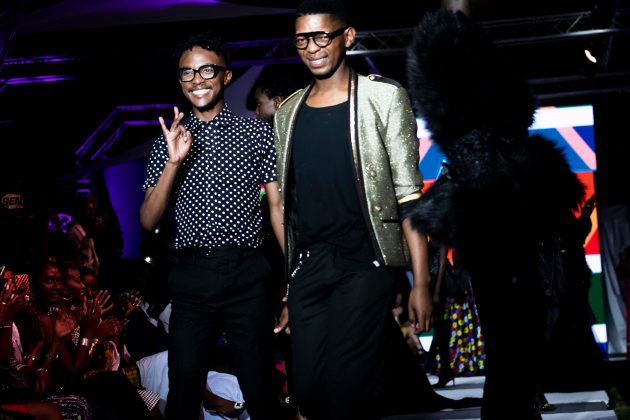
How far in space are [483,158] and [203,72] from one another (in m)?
1.40

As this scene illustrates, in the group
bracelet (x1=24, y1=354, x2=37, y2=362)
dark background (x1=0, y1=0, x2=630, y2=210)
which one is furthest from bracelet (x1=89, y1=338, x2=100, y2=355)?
dark background (x1=0, y1=0, x2=630, y2=210)

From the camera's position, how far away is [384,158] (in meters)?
3.53

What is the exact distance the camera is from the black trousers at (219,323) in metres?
3.87

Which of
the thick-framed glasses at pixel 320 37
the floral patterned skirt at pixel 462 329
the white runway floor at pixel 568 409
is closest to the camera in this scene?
the thick-framed glasses at pixel 320 37

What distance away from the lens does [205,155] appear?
4.05 meters

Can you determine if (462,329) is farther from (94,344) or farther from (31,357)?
(31,357)

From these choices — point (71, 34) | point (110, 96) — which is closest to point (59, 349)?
point (71, 34)

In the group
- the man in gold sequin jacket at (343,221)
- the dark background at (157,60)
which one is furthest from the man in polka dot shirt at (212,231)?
the dark background at (157,60)

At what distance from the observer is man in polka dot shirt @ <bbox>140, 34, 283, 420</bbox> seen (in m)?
3.87

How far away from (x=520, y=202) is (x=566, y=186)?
7.7 inches

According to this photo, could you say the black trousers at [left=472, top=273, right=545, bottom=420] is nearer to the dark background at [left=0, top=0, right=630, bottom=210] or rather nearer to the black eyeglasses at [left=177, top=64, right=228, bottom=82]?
the black eyeglasses at [left=177, top=64, right=228, bottom=82]

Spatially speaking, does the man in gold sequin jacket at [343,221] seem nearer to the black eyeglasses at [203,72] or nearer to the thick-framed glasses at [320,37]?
the thick-framed glasses at [320,37]

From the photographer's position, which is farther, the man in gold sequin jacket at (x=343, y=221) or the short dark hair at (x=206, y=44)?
the short dark hair at (x=206, y=44)

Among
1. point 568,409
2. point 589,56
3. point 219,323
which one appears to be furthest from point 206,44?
point 589,56
